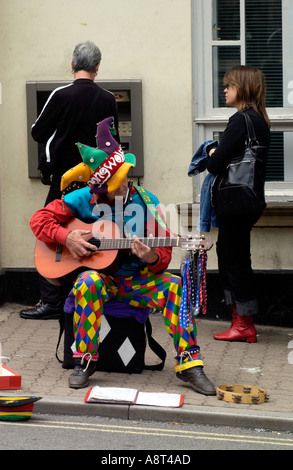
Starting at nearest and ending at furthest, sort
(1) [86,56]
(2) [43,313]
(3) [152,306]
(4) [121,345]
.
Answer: (3) [152,306] < (4) [121,345] < (1) [86,56] < (2) [43,313]

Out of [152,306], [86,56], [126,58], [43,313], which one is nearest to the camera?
[152,306]

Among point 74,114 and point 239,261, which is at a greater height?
point 74,114

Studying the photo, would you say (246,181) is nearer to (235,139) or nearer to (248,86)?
(235,139)

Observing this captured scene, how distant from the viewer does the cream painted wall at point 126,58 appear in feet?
25.3

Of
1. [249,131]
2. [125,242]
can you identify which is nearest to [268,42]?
[249,131]

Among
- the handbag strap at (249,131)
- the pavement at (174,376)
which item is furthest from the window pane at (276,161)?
the pavement at (174,376)

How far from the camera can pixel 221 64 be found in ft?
25.7

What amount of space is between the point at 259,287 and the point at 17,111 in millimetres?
2601

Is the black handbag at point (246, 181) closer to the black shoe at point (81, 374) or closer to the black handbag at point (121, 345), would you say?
the black handbag at point (121, 345)

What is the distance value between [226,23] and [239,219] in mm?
1990

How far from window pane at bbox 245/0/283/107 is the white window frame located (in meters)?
0.05

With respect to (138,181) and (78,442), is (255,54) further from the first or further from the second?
(78,442)

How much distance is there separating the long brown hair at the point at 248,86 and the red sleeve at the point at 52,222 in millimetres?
1745

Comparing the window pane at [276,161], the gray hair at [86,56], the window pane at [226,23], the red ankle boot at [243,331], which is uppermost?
the window pane at [226,23]
